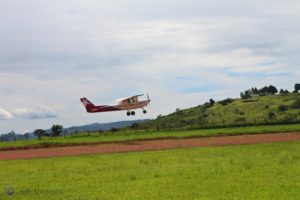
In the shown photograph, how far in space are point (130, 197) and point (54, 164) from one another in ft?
58.3

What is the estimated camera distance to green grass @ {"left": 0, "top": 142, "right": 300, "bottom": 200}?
1934 centimetres

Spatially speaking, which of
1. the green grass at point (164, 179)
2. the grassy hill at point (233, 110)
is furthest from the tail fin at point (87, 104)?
the grassy hill at point (233, 110)

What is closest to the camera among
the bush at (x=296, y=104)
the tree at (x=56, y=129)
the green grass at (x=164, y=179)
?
the green grass at (x=164, y=179)

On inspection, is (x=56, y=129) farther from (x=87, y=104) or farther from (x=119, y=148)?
(x=119, y=148)

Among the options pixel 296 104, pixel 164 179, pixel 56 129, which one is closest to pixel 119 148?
pixel 164 179

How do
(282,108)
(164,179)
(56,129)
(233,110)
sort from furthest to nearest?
(233,110) → (282,108) → (56,129) → (164,179)

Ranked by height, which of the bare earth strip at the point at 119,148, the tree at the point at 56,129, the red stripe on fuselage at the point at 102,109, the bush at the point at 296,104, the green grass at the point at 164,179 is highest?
the bush at the point at 296,104

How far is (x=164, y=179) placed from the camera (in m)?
23.8

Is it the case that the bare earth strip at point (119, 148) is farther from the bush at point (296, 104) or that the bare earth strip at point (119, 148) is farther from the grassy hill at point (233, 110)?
the bush at point (296, 104)

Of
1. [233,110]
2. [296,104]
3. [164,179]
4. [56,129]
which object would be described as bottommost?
[164,179]

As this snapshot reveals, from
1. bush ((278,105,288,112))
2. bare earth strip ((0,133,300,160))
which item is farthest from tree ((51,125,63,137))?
bush ((278,105,288,112))

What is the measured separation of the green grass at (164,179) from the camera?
19.3 meters

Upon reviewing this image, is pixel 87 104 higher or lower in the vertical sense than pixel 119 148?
higher

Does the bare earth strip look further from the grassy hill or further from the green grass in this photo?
the grassy hill
